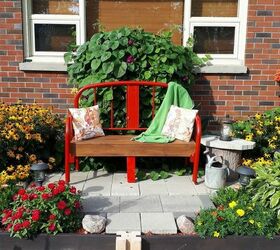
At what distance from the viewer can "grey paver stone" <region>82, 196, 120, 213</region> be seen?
3.67 meters

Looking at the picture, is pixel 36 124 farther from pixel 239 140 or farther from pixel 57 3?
pixel 239 140

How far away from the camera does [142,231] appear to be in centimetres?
328

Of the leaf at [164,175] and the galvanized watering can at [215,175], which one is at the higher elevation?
the galvanized watering can at [215,175]

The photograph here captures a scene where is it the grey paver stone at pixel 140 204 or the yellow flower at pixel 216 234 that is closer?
the yellow flower at pixel 216 234

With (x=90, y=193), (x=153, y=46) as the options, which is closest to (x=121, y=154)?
(x=90, y=193)

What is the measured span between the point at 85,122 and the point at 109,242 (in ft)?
5.28

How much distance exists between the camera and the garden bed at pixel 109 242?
3152 mm

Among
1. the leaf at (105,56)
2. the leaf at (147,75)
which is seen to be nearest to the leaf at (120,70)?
the leaf at (105,56)

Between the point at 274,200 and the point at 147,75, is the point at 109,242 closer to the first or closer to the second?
the point at 274,200

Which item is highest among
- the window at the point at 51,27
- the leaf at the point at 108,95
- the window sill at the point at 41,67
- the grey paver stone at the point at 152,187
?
the window at the point at 51,27

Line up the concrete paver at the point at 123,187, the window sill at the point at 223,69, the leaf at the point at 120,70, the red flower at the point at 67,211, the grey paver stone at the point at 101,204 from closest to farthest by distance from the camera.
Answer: the red flower at the point at 67,211 → the grey paver stone at the point at 101,204 → the concrete paver at the point at 123,187 → the leaf at the point at 120,70 → the window sill at the point at 223,69

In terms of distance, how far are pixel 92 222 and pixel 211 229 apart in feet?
3.09

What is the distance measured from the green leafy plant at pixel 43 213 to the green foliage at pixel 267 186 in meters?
1.58

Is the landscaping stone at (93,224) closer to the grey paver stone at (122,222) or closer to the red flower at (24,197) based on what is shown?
the grey paver stone at (122,222)
